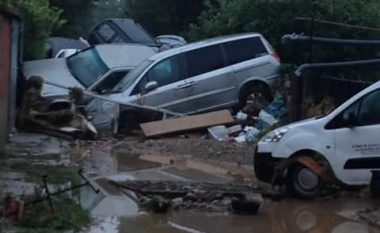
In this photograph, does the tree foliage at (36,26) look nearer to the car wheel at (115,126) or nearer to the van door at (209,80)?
the car wheel at (115,126)

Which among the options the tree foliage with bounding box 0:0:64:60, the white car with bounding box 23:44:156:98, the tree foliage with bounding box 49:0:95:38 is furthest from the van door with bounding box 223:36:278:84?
the tree foliage with bounding box 49:0:95:38

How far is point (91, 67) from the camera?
991 inches

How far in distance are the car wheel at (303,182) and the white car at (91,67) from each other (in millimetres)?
10091

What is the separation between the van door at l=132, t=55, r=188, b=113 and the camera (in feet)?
74.8

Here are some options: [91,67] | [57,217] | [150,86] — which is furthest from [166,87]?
[57,217]

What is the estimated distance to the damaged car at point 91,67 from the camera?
24.1 metres

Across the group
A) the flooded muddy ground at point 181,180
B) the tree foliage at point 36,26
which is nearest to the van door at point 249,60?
the flooded muddy ground at point 181,180

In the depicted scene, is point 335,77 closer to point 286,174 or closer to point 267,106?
point 267,106

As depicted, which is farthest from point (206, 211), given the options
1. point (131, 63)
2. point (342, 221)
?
point (131, 63)

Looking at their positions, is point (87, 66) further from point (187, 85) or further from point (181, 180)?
point (181, 180)

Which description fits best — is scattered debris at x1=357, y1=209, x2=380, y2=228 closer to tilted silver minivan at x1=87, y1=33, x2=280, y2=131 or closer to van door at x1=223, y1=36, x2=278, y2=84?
tilted silver minivan at x1=87, y1=33, x2=280, y2=131

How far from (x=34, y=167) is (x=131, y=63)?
32.4ft

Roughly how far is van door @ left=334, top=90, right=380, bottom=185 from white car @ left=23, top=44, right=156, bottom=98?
1049 cm

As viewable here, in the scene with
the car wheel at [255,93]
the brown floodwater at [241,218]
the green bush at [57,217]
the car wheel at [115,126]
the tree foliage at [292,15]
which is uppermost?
the tree foliage at [292,15]
